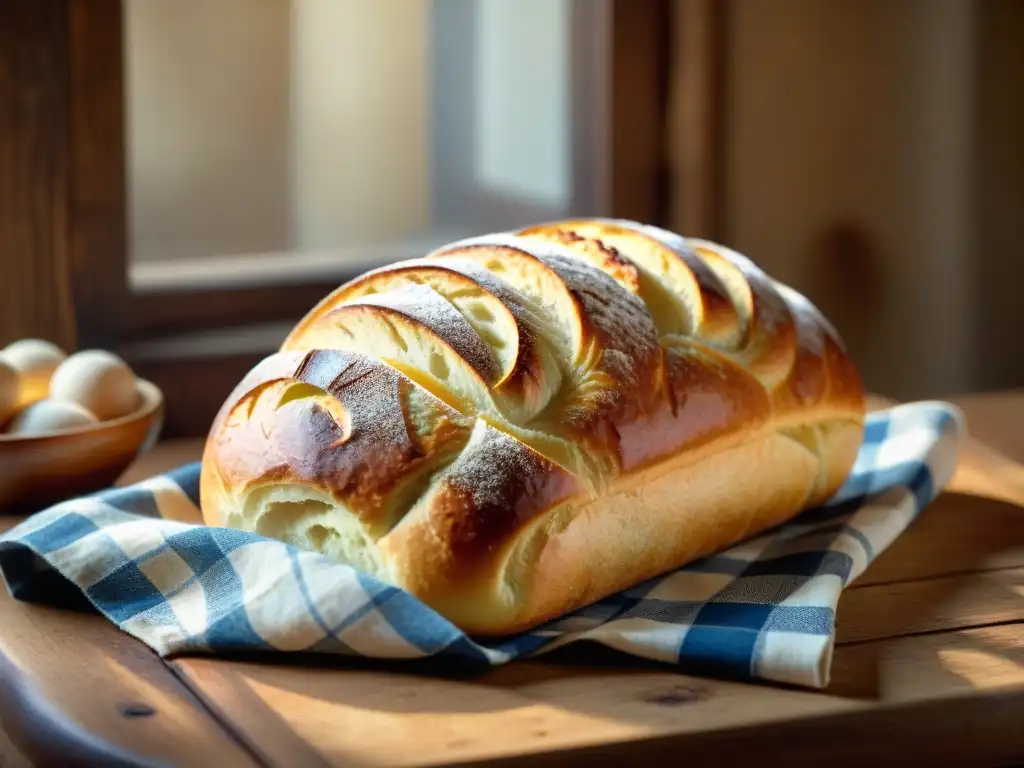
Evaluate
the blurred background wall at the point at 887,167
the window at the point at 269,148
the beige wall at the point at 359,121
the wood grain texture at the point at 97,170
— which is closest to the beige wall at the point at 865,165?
the blurred background wall at the point at 887,167

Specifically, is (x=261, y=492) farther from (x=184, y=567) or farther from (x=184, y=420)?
(x=184, y=420)

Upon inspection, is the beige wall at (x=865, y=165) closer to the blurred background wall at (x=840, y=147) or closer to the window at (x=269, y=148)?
the blurred background wall at (x=840, y=147)

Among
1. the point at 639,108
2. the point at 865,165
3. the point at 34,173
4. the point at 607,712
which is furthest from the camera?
the point at 865,165

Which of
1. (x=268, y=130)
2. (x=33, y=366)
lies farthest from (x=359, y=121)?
(x=33, y=366)

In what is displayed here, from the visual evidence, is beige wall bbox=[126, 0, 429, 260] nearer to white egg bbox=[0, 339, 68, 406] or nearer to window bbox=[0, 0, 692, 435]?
window bbox=[0, 0, 692, 435]

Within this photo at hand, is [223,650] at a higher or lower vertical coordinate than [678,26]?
lower

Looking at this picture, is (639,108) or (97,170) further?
(639,108)

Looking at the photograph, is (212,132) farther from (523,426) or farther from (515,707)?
(515,707)

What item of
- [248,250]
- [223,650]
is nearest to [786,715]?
[223,650]

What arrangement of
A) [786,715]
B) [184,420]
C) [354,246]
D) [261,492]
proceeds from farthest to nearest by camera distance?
[354,246] → [184,420] → [261,492] → [786,715]
